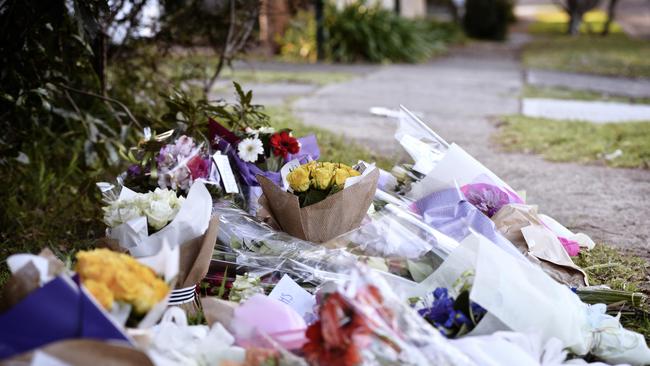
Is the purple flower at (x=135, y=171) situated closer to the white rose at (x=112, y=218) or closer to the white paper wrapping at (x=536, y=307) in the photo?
the white rose at (x=112, y=218)

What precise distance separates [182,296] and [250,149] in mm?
913

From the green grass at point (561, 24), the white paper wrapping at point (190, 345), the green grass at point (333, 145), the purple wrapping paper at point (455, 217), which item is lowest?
the green grass at point (561, 24)

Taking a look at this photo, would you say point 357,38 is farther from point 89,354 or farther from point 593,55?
point 89,354

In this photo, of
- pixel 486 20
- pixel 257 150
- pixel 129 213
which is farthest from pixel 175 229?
pixel 486 20

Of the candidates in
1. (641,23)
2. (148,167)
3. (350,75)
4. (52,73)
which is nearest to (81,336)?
(148,167)

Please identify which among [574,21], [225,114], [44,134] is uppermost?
[225,114]

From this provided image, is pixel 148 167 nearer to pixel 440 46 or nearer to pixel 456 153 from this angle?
pixel 456 153

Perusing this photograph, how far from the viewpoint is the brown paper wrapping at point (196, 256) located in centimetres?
244

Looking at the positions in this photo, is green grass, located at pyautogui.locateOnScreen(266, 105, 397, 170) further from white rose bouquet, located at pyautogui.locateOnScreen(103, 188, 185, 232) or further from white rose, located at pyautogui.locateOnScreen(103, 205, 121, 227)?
white rose, located at pyautogui.locateOnScreen(103, 205, 121, 227)

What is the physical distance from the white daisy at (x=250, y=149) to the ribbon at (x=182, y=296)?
834 millimetres

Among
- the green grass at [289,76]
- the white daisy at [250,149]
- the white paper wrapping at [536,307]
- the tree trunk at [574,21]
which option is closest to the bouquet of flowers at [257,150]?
the white daisy at [250,149]

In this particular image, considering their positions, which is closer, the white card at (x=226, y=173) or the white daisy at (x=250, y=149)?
the white card at (x=226, y=173)

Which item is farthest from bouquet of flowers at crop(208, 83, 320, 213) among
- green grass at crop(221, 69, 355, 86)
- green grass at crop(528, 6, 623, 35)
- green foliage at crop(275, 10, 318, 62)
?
green grass at crop(528, 6, 623, 35)

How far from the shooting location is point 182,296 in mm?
2494
